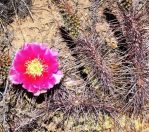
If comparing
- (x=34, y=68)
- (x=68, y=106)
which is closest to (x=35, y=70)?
(x=34, y=68)

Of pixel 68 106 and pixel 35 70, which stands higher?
pixel 35 70

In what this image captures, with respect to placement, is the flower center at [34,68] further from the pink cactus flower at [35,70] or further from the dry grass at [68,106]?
the dry grass at [68,106]

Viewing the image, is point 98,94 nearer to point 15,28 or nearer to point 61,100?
point 61,100

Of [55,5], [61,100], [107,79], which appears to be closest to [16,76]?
[61,100]

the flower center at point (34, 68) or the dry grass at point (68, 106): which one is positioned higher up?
the flower center at point (34, 68)

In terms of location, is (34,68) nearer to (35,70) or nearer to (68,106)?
(35,70)

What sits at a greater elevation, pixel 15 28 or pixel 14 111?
pixel 15 28

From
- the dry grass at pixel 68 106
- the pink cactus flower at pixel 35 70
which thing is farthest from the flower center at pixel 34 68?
the dry grass at pixel 68 106
